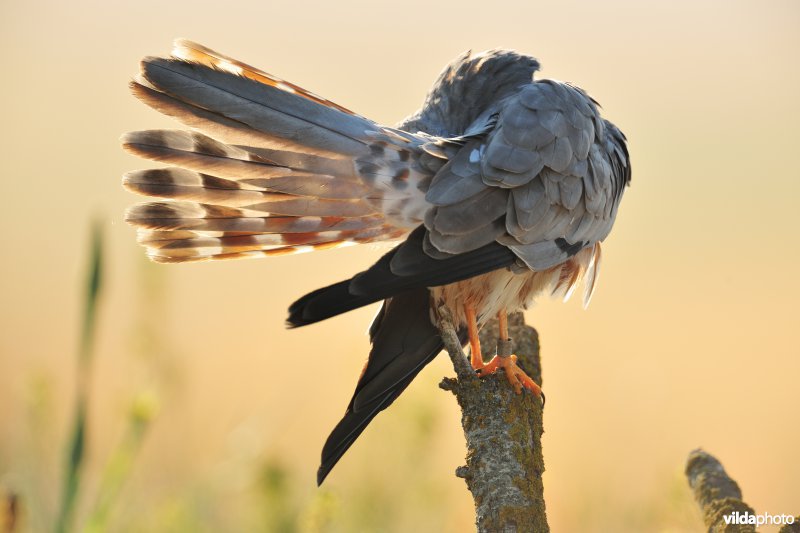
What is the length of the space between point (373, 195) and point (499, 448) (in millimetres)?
934

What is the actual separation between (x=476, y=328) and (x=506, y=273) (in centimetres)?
28

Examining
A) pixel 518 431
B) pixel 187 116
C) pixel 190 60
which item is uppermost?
pixel 190 60

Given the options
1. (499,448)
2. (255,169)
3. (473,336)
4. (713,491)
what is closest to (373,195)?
(255,169)

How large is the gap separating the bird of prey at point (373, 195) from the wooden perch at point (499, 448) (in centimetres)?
16

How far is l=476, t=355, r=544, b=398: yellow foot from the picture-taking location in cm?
295

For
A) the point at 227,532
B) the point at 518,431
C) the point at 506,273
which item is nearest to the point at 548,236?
the point at 506,273

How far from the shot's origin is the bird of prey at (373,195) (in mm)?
2672

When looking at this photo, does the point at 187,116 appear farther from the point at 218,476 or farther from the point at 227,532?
the point at 227,532

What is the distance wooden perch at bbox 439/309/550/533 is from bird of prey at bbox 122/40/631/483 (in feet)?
0.53

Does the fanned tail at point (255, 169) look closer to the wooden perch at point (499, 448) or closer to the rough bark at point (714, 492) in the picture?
the wooden perch at point (499, 448)

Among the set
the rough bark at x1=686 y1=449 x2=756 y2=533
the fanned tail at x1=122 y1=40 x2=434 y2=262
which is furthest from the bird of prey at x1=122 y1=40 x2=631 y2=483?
the rough bark at x1=686 y1=449 x2=756 y2=533

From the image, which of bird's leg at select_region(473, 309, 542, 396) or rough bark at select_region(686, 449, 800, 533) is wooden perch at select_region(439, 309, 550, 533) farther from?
rough bark at select_region(686, 449, 800, 533)

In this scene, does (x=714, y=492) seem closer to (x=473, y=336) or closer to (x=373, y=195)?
(x=473, y=336)

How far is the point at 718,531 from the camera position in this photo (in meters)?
2.54
